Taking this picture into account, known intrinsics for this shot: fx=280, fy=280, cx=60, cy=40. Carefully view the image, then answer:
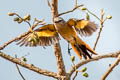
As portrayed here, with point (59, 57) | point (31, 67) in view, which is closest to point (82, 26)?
point (59, 57)

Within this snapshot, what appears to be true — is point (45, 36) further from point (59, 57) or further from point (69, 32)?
point (59, 57)

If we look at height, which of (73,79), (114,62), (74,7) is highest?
(74,7)

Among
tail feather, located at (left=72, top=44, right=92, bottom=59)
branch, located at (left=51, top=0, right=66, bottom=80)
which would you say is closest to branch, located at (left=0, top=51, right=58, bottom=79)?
branch, located at (left=51, top=0, right=66, bottom=80)

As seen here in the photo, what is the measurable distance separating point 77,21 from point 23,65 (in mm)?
1267

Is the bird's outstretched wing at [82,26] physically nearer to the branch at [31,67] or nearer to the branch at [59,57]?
the branch at [59,57]

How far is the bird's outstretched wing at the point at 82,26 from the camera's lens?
3661 mm

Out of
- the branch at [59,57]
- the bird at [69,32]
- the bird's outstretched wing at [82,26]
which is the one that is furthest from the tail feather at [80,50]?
the branch at [59,57]

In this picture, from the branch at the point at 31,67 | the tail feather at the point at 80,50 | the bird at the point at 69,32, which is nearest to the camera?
the branch at the point at 31,67

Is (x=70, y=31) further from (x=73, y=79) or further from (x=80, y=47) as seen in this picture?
(x=73, y=79)

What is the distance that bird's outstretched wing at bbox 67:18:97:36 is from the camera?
144 inches

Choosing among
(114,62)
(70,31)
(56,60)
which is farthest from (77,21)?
(114,62)

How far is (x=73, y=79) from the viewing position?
286cm

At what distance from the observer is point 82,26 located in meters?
3.69

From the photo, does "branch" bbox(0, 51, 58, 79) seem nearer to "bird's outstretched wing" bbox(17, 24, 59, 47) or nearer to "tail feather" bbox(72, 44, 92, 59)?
"tail feather" bbox(72, 44, 92, 59)
